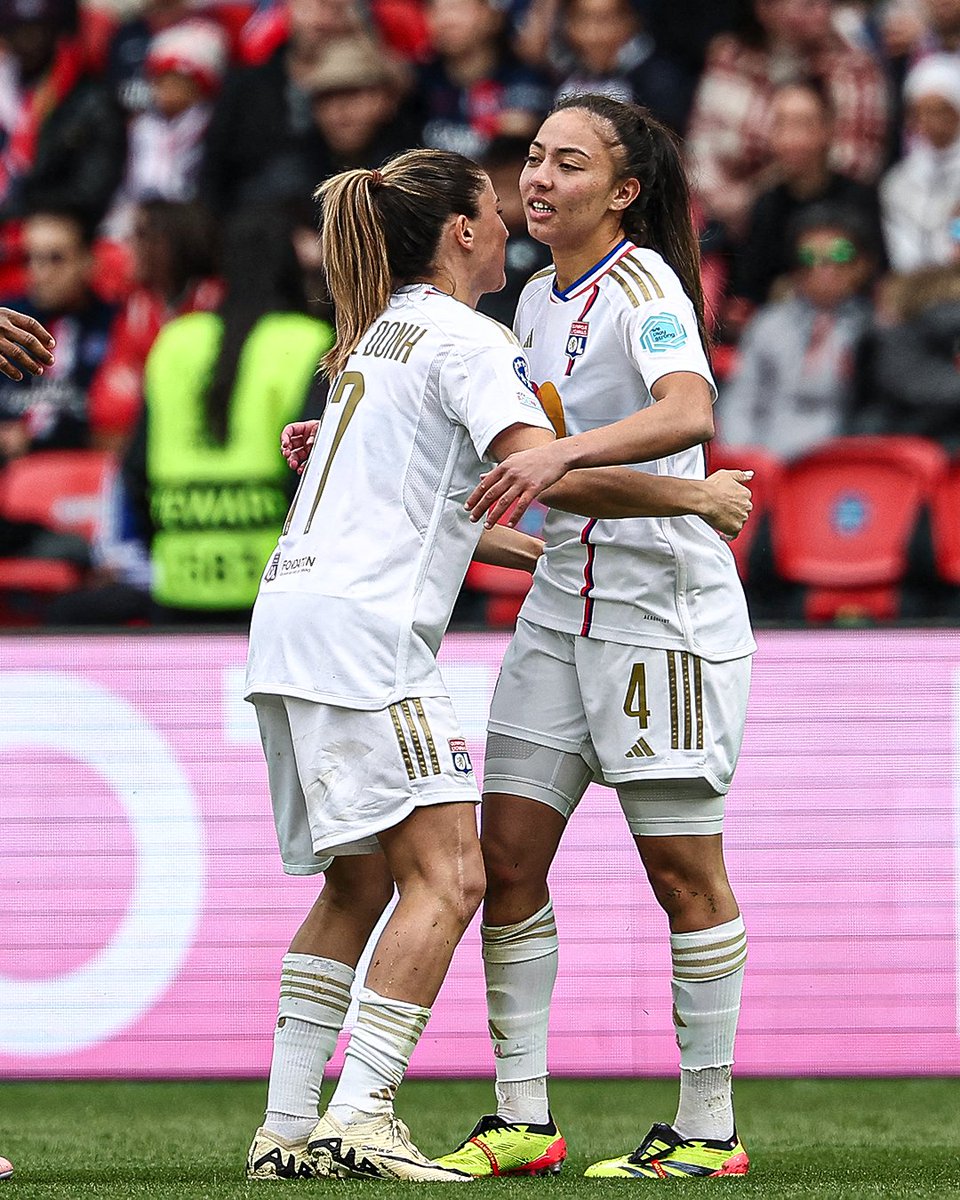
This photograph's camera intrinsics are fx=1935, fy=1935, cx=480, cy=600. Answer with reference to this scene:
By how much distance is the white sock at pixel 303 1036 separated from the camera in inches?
137

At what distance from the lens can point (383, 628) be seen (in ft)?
11.0

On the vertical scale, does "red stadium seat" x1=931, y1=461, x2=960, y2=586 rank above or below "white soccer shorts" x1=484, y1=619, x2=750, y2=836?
below

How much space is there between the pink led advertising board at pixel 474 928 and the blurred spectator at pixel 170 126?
4177 mm

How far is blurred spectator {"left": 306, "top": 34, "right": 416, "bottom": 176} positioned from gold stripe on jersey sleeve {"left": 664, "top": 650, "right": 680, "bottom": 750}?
5174 millimetres

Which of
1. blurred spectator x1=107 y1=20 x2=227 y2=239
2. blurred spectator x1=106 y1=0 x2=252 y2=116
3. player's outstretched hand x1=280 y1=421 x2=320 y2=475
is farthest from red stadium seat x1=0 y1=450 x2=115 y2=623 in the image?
player's outstretched hand x1=280 y1=421 x2=320 y2=475

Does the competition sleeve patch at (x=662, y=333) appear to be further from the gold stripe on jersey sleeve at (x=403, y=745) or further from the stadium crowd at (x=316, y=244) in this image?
the stadium crowd at (x=316, y=244)

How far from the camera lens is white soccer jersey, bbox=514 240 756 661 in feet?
12.0

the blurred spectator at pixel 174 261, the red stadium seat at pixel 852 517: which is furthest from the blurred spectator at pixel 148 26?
the red stadium seat at pixel 852 517

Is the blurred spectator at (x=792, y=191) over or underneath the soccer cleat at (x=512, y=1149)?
over

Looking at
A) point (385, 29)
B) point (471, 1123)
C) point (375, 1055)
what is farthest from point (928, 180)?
point (375, 1055)

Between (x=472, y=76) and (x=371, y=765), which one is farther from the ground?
(x=472, y=76)

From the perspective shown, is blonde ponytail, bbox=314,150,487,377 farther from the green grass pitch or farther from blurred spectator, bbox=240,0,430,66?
blurred spectator, bbox=240,0,430,66

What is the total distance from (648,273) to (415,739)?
1002mm

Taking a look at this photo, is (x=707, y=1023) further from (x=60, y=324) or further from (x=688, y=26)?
(x=688, y=26)
